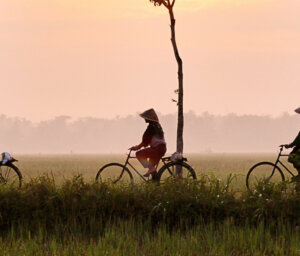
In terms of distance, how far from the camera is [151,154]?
13398 millimetres

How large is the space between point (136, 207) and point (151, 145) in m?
3.16

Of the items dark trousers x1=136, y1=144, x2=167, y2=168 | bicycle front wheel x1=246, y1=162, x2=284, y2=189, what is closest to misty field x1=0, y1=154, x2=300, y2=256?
bicycle front wheel x1=246, y1=162, x2=284, y2=189

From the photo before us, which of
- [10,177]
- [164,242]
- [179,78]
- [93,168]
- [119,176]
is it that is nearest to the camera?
[164,242]

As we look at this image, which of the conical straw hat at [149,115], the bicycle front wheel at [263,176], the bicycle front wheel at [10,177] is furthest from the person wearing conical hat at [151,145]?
the bicycle front wheel at [10,177]

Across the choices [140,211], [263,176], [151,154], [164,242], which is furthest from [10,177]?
[263,176]

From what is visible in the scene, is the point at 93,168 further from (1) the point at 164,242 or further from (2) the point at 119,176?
(1) the point at 164,242

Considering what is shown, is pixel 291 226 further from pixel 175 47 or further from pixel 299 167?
pixel 175 47

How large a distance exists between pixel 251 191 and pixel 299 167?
2457 millimetres

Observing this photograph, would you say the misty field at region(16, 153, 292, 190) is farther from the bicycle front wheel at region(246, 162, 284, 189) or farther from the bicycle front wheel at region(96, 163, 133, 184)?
the bicycle front wheel at region(246, 162, 284, 189)

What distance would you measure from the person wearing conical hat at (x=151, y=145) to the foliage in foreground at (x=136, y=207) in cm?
274

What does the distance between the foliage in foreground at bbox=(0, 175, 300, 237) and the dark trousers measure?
8.96 feet

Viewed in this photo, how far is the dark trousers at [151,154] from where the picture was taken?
13.3 m

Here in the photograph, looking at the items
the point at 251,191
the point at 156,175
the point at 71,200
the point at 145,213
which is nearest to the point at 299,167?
the point at 251,191

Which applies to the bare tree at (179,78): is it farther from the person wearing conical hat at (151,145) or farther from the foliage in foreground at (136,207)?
the foliage in foreground at (136,207)
